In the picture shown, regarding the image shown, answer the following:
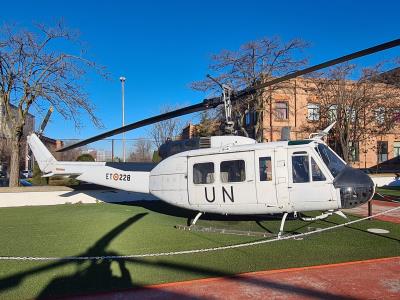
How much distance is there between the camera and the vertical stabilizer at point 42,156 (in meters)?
14.2

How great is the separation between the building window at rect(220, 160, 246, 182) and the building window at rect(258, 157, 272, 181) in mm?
485

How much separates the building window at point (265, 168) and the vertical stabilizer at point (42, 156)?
8.87 metres

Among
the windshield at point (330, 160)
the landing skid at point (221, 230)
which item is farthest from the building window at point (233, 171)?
the windshield at point (330, 160)

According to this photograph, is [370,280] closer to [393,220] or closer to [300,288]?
[300,288]

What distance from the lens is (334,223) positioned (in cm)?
1134

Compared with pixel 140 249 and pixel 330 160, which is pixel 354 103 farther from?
pixel 140 249

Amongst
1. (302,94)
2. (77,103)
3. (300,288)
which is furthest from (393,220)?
(302,94)

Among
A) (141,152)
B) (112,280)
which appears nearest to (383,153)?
(141,152)

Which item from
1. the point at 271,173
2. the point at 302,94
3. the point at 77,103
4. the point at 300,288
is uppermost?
the point at 302,94

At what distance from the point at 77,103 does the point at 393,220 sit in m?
16.1

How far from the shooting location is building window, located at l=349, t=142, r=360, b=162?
36312 mm

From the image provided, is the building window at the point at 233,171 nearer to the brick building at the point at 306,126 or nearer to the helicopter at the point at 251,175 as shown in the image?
the helicopter at the point at 251,175

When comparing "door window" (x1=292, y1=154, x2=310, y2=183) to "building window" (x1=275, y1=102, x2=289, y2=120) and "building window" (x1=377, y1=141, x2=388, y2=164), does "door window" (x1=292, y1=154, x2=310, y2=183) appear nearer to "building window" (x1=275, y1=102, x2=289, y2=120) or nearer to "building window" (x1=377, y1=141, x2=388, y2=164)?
"building window" (x1=275, y1=102, x2=289, y2=120)

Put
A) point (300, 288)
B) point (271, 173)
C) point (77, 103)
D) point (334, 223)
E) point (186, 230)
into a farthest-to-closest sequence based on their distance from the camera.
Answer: point (77, 103)
point (334, 223)
point (186, 230)
point (271, 173)
point (300, 288)
